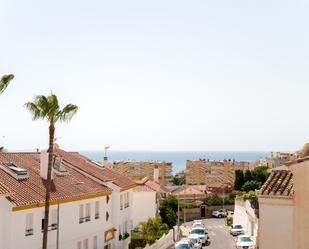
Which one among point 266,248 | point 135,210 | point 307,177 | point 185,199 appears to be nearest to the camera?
point 307,177

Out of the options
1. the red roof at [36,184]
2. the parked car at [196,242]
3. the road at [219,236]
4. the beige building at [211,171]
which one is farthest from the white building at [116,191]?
the beige building at [211,171]

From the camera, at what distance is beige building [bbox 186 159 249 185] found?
178375 mm

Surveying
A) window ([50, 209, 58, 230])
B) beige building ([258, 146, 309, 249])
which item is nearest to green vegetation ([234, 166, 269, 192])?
window ([50, 209, 58, 230])

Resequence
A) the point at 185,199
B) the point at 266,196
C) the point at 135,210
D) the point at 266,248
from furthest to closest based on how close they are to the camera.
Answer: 1. the point at 185,199
2. the point at 135,210
3. the point at 266,196
4. the point at 266,248

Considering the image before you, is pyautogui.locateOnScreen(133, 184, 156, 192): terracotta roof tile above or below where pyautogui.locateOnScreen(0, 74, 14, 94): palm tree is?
below

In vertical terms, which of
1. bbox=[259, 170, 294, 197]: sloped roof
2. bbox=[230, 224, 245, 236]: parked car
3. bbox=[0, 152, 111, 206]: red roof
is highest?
bbox=[259, 170, 294, 197]: sloped roof

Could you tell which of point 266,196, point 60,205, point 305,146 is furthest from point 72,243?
point 305,146

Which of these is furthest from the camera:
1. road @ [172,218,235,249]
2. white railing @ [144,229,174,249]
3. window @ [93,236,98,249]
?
road @ [172,218,235,249]

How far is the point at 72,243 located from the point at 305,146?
914 inches

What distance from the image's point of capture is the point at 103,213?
3731 cm

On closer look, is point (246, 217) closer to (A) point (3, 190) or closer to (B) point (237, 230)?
(B) point (237, 230)

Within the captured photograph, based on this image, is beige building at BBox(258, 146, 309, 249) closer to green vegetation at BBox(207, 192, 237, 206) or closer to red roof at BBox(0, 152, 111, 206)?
red roof at BBox(0, 152, 111, 206)

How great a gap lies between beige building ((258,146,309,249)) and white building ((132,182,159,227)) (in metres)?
42.8

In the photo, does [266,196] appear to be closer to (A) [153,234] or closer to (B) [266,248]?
(B) [266,248]
